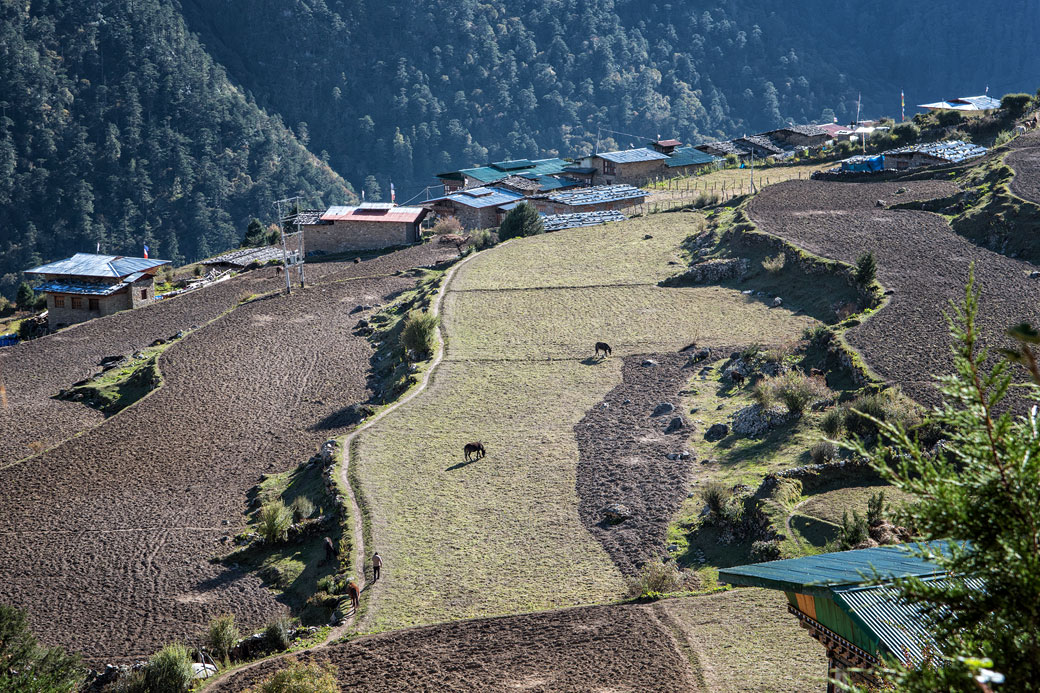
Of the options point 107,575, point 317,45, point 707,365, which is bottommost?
point 107,575

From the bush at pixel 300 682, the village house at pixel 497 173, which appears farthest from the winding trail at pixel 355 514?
the village house at pixel 497 173

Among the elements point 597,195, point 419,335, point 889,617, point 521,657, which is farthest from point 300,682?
point 597,195

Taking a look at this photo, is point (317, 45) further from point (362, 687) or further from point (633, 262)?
point (362, 687)

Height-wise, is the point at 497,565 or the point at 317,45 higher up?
the point at 317,45

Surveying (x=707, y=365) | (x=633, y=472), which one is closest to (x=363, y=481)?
(x=633, y=472)

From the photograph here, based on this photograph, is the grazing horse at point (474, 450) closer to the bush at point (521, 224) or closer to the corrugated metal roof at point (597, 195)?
the bush at point (521, 224)

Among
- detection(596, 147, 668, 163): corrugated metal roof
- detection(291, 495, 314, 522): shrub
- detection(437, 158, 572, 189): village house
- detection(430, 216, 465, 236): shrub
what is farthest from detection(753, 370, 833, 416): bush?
detection(437, 158, 572, 189): village house

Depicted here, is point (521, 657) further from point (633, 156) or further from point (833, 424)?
point (633, 156)

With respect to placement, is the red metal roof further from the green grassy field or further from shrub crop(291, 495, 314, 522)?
shrub crop(291, 495, 314, 522)
